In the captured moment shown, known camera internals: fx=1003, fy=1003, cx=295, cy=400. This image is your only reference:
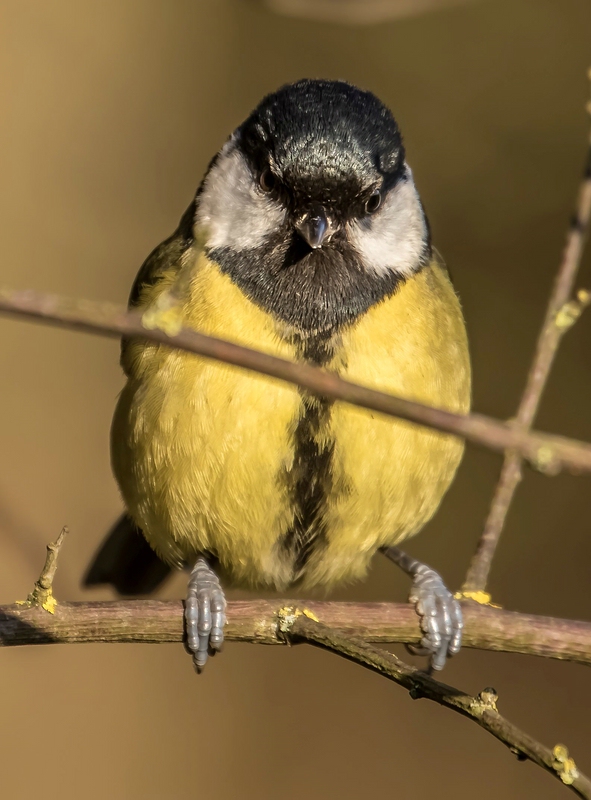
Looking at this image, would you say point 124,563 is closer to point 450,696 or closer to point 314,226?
point 314,226

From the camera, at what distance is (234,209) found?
288cm

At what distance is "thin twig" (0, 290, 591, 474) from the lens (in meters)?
1.10

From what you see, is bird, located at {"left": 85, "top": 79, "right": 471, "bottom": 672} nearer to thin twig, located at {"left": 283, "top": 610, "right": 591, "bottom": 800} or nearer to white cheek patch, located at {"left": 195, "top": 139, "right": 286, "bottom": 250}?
white cheek patch, located at {"left": 195, "top": 139, "right": 286, "bottom": 250}

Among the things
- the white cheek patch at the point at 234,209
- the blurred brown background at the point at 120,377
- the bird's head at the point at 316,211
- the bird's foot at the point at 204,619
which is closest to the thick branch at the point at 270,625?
the bird's foot at the point at 204,619

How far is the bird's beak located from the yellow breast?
0.25 metres

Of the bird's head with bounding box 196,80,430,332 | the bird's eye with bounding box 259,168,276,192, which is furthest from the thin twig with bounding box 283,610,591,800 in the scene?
the bird's eye with bounding box 259,168,276,192

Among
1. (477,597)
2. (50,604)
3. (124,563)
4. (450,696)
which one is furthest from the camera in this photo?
(124,563)

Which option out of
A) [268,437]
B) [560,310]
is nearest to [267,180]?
[268,437]

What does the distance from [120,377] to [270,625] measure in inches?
137

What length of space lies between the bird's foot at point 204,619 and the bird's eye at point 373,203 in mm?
1140

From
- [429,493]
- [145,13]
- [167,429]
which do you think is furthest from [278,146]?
[145,13]

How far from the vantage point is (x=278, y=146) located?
2.72m

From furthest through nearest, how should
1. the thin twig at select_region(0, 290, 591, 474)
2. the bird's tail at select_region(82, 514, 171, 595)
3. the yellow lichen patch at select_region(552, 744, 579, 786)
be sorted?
the bird's tail at select_region(82, 514, 171, 595)
the yellow lichen patch at select_region(552, 744, 579, 786)
the thin twig at select_region(0, 290, 591, 474)

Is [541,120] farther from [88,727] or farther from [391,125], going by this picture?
[88,727]
